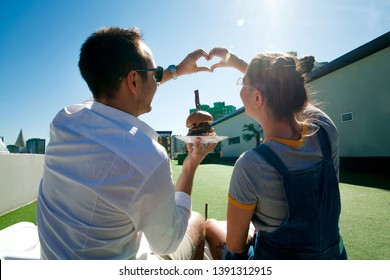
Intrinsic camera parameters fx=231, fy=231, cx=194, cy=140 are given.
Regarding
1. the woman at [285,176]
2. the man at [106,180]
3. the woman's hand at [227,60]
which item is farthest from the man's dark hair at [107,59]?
the woman's hand at [227,60]

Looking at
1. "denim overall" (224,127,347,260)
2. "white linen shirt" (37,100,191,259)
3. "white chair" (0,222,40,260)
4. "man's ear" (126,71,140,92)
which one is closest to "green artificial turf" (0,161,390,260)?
"denim overall" (224,127,347,260)

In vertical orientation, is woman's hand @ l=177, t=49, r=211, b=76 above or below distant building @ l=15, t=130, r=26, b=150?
below

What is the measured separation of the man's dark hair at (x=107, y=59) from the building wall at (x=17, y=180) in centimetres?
498

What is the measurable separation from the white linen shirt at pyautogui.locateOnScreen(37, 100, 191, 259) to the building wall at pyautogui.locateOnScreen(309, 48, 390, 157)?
969 cm

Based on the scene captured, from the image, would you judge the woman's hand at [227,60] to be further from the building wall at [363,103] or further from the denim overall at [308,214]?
the building wall at [363,103]

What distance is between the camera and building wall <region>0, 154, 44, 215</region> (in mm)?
4883

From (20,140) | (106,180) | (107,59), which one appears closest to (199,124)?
(107,59)

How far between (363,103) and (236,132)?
17332 mm

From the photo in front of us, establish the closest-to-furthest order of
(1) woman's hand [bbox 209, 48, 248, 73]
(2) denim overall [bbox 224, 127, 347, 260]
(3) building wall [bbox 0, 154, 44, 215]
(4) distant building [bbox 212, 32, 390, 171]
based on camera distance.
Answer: (2) denim overall [bbox 224, 127, 347, 260] → (1) woman's hand [bbox 209, 48, 248, 73] → (3) building wall [bbox 0, 154, 44, 215] → (4) distant building [bbox 212, 32, 390, 171]

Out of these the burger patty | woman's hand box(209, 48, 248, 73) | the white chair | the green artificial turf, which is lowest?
the green artificial turf

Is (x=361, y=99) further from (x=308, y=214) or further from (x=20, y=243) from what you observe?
(x=20, y=243)

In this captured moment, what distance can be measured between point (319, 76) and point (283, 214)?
1382 cm

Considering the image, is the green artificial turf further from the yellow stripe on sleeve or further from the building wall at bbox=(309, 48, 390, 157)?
the building wall at bbox=(309, 48, 390, 157)
